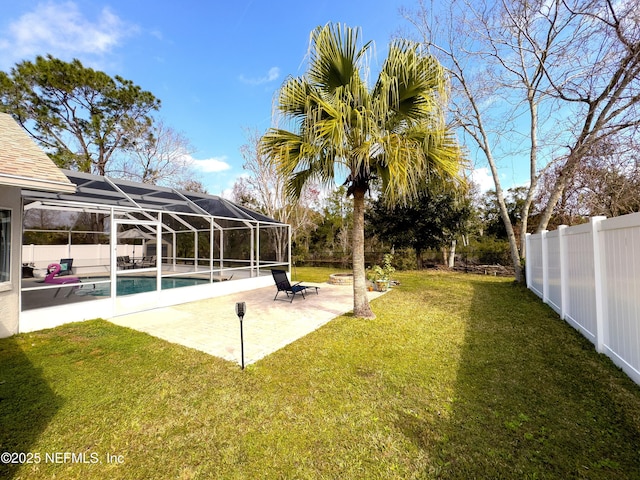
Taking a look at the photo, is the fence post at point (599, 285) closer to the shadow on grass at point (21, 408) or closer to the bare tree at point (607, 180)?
the bare tree at point (607, 180)

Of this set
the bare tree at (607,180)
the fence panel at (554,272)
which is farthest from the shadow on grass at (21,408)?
the bare tree at (607,180)

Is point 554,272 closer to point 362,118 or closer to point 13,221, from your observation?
point 362,118

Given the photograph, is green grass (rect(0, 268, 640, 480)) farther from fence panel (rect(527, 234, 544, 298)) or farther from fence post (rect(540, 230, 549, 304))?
fence panel (rect(527, 234, 544, 298))

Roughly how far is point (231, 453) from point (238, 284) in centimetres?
825

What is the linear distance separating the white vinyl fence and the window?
31.2 feet

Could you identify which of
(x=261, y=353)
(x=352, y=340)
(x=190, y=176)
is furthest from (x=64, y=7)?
(x=352, y=340)

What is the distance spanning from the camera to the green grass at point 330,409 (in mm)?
2219

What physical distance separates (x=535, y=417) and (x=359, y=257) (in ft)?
12.6

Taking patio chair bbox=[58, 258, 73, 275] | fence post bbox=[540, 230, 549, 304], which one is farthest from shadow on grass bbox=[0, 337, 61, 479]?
fence post bbox=[540, 230, 549, 304]

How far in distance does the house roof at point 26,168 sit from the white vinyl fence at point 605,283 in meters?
8.13

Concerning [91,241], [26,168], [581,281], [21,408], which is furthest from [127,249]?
[581,281]

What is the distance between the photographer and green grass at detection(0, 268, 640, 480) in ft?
7.28

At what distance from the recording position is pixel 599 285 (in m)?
3.89

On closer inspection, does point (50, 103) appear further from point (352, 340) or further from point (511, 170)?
point (511, 170)
